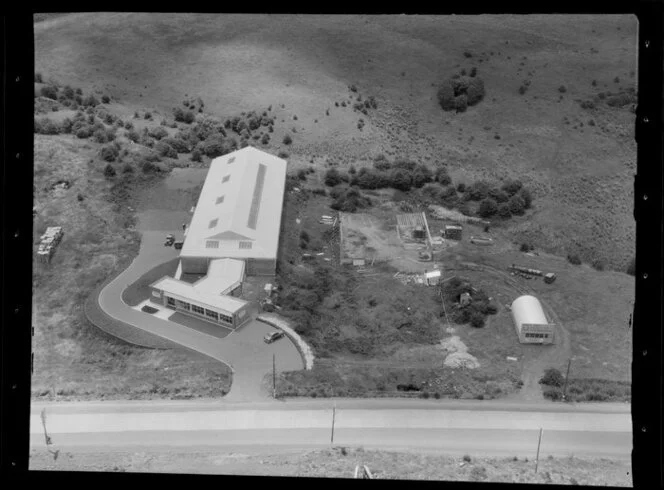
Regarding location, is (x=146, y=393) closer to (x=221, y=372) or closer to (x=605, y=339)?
(x=221, y=372)

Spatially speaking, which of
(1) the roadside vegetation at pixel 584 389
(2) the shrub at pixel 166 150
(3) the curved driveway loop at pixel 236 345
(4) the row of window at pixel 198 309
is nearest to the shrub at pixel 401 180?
(2) the shrub at pixel 166 150

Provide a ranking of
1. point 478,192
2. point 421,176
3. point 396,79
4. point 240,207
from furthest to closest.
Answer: point 396,79
point 421,176
point 478,192
point 240,207

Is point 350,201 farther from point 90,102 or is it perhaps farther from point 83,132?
point 90,102

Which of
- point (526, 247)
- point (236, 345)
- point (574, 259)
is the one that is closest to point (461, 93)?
point (526, 247)

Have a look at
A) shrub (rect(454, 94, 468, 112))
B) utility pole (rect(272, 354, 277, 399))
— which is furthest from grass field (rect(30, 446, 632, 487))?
shrub (rect(454, 94, 468, 112))

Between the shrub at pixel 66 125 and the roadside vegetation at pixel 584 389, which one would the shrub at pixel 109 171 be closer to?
the shrub at pixel 66 125

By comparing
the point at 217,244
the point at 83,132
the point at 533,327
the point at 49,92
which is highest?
the point at 49,92

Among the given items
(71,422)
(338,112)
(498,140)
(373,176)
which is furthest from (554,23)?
(71,422)

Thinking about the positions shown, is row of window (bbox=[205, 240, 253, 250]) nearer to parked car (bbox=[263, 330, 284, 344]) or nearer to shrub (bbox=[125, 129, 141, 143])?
parked car (bbox=[263, 330, 284, 344])
